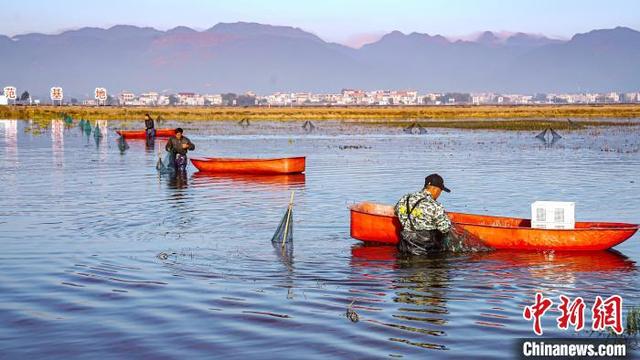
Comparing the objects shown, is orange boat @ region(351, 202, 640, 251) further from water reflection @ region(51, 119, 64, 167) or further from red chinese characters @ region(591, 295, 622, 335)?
water reflection @ region(51, 119, 64, 167)

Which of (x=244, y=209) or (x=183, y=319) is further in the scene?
(x=244, y=209)

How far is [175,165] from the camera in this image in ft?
113

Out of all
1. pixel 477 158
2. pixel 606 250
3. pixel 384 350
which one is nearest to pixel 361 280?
pixel 384 350

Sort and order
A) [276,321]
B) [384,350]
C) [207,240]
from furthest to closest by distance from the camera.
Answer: [207,240] < [276,321] < [384,350]

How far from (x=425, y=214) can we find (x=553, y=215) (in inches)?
115

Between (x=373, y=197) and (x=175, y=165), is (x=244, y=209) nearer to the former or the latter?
(x=373, y=197)

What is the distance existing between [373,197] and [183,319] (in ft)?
54.0

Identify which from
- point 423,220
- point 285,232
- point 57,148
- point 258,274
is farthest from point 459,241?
point 57,148

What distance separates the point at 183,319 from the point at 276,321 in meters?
1.26

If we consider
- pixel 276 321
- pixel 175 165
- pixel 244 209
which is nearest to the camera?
pixel 276 321

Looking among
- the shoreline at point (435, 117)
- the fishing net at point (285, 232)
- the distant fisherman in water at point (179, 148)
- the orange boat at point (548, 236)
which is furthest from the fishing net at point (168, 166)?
the shoreline at point (435, 117)

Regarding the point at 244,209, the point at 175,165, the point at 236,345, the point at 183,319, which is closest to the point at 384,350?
the point at 236,345

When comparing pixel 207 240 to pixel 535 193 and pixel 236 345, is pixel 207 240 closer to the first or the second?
pixel 236 345

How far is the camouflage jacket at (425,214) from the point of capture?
1647 centimetres
